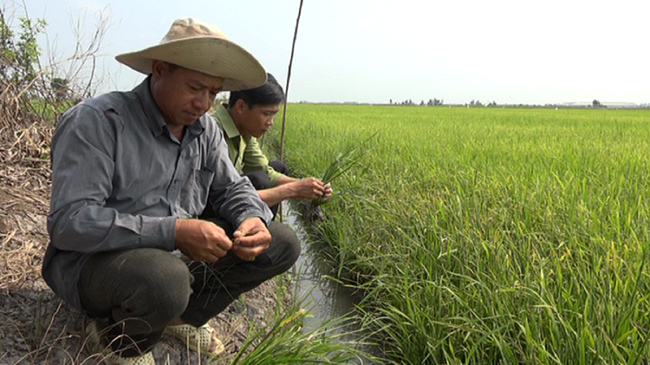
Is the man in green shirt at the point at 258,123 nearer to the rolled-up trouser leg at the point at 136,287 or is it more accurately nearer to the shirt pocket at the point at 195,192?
the shirt pocket at the point at 195,192

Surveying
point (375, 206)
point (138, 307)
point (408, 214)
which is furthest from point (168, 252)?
point (375, 206)

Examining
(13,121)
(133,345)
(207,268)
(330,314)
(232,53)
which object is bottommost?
(330,314)

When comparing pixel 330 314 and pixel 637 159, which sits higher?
pixel 637 159

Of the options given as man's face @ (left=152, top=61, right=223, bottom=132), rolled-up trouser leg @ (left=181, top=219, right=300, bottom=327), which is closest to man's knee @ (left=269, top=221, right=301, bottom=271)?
rolled-up trouser leg @ (left=181, top=219, right=300, bottom=327)

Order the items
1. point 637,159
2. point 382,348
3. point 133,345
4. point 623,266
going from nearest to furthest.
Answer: point 133,345 → point 623,266 → point 382,348 → point 637,159

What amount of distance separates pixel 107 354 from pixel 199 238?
47 cm

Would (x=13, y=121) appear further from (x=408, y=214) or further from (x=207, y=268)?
(x=408, y=214)

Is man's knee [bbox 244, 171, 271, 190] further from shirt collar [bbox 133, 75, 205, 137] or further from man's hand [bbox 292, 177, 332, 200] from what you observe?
shirt collar [bbox 133, 75, 205, 137]

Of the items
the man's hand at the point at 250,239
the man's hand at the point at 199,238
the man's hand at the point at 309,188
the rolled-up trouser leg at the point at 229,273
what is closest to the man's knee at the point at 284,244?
the rolled-up trouser leg at the point at 229,273

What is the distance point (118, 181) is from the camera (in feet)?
4.49

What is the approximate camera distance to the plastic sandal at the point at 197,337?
161 centimetres

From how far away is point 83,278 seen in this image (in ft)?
4.40

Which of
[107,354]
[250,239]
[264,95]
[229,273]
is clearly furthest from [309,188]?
[107,354]

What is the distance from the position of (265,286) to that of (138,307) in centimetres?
118
